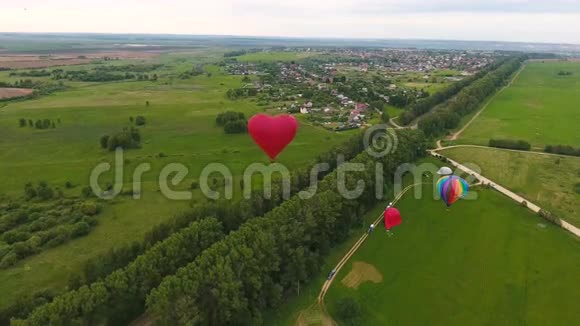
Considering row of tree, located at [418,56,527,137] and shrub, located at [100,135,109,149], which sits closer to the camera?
shrub, located at [100,135,109,149]

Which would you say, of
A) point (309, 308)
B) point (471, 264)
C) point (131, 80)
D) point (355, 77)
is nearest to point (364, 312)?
point (309, 308)

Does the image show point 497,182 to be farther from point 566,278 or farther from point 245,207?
point 245,207

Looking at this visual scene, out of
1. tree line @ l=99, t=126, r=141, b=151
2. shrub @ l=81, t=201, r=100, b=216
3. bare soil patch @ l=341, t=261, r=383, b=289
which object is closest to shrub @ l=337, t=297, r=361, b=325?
bare soil patch @ l=341, t=261, r=383, b=289

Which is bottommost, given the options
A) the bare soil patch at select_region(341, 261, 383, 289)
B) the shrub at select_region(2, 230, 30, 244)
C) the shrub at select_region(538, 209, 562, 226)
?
the bare soil patch at select_region(341, 261, 383, 289)

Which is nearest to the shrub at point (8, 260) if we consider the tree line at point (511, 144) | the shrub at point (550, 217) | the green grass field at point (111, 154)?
the green grass field at point (111, 154)

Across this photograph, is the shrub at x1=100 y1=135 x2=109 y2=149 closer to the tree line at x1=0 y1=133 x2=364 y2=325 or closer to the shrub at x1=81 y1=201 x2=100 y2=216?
the shrub at x1=81 y1=201 x2=100 y2=216

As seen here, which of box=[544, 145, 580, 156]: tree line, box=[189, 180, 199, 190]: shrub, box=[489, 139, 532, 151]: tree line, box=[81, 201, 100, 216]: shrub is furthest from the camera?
box=[489, 139, 532, 151]: tree line

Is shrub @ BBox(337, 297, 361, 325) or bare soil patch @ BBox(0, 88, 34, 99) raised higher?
bare soil patch @ BBox(0, 88, 34, 99)

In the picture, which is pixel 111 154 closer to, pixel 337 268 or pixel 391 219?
pixel 337 268
